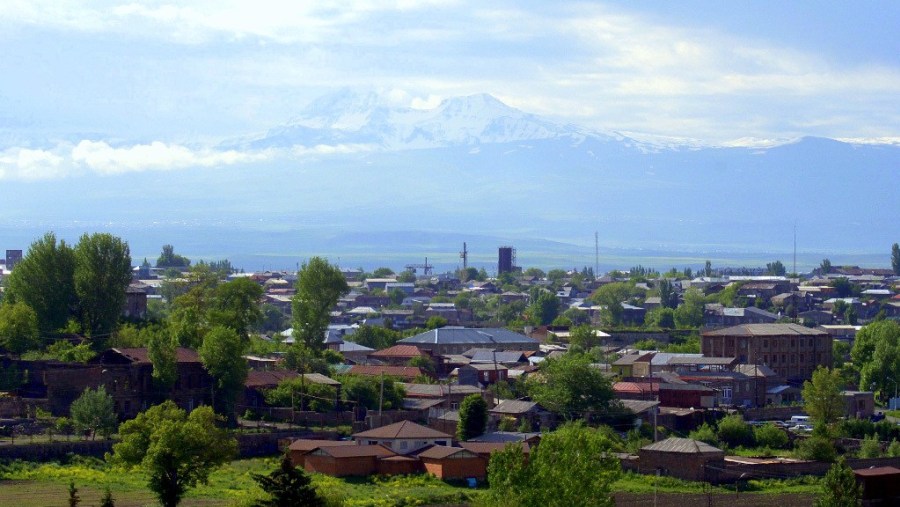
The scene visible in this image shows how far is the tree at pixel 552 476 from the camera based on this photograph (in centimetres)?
4122

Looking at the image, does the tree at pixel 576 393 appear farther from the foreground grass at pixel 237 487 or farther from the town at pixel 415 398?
the foreground grass at pixel 237 487

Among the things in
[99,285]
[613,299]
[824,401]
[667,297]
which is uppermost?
[99,285]

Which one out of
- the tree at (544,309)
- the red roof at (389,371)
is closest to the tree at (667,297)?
the tree at (544,309)

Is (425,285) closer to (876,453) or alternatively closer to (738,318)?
(738,318)

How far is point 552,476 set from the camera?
41.7 metres

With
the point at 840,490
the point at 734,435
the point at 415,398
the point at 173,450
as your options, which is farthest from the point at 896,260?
the point at 173,450

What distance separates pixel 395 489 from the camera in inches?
2053

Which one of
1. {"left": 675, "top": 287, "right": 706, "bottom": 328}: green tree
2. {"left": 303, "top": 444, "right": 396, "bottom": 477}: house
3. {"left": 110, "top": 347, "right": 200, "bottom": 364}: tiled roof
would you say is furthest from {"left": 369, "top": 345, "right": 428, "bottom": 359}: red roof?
{"left": 675, "top": 287, "right": 706, "bottom": 328}: green tree

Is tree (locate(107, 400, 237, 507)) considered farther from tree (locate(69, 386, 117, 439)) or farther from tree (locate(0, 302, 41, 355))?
tree (locate(0, 302, 41, 355))

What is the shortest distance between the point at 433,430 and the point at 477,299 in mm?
89321

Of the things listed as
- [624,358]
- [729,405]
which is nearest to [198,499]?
[729,405]

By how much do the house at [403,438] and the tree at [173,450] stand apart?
8.01 m

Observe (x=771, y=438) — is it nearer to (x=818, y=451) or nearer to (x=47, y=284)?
(x=818, y=451)

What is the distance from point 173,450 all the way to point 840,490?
1763cm
